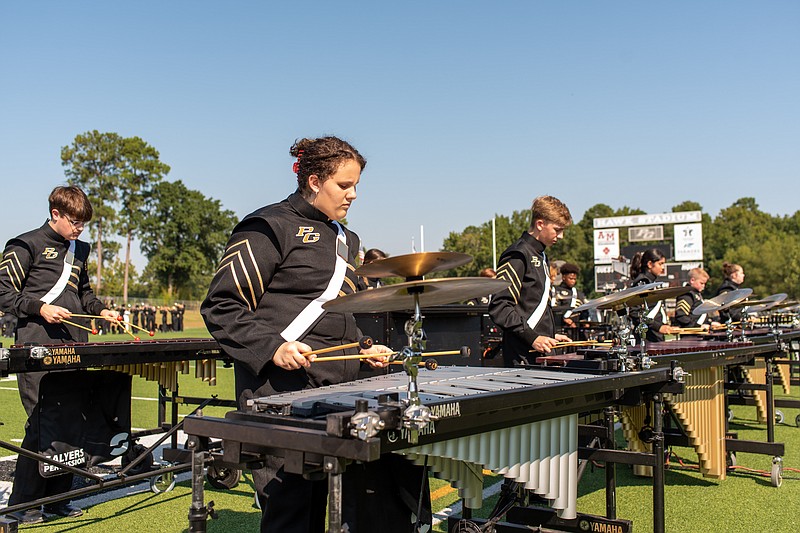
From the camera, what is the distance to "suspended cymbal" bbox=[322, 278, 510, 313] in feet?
8.16

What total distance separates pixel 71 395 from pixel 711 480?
5422 millimetres

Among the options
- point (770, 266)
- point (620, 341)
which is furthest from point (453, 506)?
point (770, 266)

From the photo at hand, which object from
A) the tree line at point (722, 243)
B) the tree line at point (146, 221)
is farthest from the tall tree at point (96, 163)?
the tree line at point (722, 243)

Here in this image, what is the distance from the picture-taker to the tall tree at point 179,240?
233 ft

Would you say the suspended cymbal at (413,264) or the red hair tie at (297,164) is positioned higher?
the red hair tie at (297,164)

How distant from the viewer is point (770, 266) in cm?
6506

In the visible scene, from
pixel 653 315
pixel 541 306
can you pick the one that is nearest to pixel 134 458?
pixel 541 306

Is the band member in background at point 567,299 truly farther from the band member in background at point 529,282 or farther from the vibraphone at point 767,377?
the band member in background at point 529,282

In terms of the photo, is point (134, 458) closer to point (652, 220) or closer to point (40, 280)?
point (40, 280)

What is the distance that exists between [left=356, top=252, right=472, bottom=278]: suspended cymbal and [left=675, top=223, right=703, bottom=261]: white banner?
46.0 meters

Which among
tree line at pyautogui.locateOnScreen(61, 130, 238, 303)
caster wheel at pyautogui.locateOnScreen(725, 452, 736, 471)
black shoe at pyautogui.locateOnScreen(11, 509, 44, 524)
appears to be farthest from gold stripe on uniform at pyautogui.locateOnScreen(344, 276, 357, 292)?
tree line at pyautogui.locateOnScreen(61, 130, 238, 303)

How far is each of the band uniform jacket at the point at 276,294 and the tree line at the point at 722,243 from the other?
48719 mm

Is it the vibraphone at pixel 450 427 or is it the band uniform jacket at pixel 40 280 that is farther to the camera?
the band uniform jacket at pixel 40 280

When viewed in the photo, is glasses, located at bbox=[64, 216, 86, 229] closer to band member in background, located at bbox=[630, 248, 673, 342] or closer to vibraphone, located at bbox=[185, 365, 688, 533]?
vibraphone, located at bbox=[185, 365, 688, 533]
